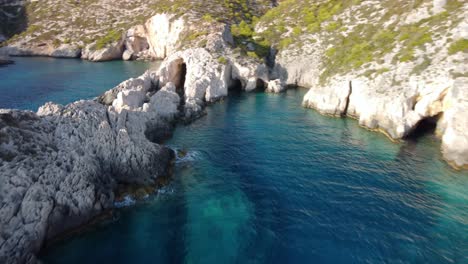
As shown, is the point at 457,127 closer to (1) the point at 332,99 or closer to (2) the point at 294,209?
(1) the point at 332,99

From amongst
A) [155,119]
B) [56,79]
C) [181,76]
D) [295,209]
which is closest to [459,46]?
[295,209]

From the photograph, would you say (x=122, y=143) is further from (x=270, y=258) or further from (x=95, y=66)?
(x=95, y=66)

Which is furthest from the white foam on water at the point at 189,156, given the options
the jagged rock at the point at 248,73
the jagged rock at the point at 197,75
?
the jagged rock at the point at 248,73

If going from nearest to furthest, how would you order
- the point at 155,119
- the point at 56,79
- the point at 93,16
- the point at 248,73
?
the point at 155,119 → the point at 248,73 → the point at 56,79 → the point at 93,16

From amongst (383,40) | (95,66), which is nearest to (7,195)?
(383,40)

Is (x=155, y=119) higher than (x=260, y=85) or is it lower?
lower

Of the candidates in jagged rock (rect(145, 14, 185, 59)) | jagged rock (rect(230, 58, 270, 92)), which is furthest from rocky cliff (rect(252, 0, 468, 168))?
jagged rock (rect(145, 14, 185, 59))

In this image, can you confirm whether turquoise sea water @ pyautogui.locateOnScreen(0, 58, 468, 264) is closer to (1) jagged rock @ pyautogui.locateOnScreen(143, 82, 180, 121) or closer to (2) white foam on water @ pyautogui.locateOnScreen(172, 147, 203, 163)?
(2) white foam on water @ pyautogui.locateOnScreen(172, 147, 203, 163)
